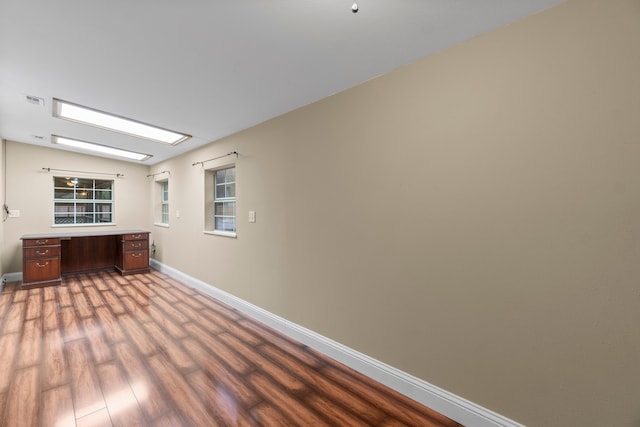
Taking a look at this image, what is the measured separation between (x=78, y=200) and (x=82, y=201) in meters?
0.06

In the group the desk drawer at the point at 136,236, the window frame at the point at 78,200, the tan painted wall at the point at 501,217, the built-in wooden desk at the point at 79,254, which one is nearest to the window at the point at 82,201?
the window frame at the point at 78,200

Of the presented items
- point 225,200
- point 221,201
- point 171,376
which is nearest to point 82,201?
point 221,201

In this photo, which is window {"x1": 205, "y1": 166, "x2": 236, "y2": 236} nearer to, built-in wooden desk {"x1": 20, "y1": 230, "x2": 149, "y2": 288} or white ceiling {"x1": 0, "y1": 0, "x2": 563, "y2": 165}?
white ceiling {"x1": 0, "y1": 0, "x2": 563, "y2": 165}

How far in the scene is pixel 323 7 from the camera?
1379 mm

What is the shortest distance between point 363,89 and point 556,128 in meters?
1.29

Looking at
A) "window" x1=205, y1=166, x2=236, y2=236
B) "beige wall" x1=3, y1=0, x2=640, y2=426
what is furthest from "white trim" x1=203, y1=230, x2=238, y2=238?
"beige wall" x1=3, y1=0, x2=640, y2=426

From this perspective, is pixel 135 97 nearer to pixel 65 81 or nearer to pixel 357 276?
pixel 65 81

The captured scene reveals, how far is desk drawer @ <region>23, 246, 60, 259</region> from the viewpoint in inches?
167

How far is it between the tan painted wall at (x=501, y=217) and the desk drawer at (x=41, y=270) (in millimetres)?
4777

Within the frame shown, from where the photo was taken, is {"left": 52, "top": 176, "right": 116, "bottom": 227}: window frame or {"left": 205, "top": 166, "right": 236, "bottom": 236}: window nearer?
{"left": 205, "top": 166, "right": 236, "bottom": 236}: window

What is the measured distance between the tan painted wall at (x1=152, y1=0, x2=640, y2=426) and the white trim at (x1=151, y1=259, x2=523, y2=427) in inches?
2.4

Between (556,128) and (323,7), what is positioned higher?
(323,7)

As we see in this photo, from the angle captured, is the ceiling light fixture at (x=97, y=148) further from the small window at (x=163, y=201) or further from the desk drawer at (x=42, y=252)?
the desk drawer at (x=42, y=252)

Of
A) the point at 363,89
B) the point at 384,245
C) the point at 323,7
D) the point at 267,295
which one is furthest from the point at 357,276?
the point at 323,7
